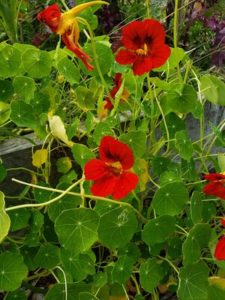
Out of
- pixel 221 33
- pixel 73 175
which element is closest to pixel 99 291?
pixel 73 175

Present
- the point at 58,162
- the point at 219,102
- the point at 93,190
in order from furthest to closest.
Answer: the point at 58,162 → the point at 219,102 → the point at 93,190

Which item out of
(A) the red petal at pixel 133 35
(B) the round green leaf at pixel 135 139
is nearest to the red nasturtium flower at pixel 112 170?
(B) the round green leaf at pixel 135 139

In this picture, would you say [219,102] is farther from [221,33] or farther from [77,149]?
[221,33]

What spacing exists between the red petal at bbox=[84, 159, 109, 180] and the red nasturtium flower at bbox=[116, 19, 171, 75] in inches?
7.9

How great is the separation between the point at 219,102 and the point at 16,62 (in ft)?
1.56

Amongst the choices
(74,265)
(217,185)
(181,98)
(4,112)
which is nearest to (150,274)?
(74,265)

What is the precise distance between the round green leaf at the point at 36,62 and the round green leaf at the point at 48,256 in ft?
1.31

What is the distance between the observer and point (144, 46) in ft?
3.58

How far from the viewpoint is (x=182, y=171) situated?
1.27m

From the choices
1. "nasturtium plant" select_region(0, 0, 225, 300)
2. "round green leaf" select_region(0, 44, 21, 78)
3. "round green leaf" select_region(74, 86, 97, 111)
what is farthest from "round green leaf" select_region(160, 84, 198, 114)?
"round green leaf" select_region(0, 44, 21, 78)

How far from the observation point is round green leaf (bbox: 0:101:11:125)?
4.26 ft

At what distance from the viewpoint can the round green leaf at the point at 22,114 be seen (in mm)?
1245

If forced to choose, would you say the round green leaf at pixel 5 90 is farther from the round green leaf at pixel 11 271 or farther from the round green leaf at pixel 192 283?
the round green leaf at pixel 192 283

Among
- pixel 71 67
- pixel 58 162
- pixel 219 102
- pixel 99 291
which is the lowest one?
pixel 99 291
